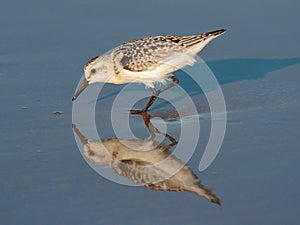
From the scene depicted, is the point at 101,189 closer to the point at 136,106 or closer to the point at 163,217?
the point at 163,217

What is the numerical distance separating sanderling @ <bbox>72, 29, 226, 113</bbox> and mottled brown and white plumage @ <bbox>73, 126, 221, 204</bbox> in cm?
108

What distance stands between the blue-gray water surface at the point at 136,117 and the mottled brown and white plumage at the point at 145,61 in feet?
0.85

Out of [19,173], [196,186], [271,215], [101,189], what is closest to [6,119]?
[19,173]

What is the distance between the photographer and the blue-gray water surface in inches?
179

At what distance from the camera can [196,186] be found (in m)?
4.88

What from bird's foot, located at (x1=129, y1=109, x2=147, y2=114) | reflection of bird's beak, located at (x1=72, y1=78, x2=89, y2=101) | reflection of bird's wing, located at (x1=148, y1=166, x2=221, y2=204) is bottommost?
bird's foot, located at (x1=129, y1=109, x2=147, y2=114)

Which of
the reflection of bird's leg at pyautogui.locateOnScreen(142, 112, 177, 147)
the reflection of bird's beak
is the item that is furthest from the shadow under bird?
the reflection of bird's beak

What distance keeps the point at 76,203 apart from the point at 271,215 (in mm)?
1271

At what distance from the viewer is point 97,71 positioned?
702cm

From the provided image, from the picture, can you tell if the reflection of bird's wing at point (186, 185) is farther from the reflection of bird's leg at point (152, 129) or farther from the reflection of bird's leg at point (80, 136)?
the reflection of bird's leg at point (80, 136)

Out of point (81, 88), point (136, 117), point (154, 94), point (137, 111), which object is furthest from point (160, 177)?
point (81, 88)

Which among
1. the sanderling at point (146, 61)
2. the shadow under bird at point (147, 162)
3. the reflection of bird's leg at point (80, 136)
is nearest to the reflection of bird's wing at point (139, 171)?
the shadow under bird at point (147, 162)

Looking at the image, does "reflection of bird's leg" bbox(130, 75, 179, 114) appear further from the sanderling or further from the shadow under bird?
the shadow under bird

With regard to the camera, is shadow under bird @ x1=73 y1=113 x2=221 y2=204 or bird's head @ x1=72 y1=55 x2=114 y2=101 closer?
shadow under bird @ x1=73 y1=113 x2=221 y2=204
